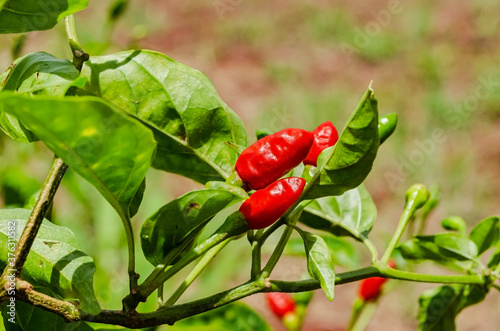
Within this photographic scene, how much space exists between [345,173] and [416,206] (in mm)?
422

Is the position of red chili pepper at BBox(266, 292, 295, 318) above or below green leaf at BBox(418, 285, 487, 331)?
below

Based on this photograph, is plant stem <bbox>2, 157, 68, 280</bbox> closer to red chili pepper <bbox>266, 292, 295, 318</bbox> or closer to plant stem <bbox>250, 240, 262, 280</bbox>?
plant stem <bbox>250, 240, 262, 280</bbox>

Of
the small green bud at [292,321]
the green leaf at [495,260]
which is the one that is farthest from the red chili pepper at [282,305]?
the green leaf at [495,260]

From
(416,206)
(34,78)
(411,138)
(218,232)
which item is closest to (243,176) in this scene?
(218,232)

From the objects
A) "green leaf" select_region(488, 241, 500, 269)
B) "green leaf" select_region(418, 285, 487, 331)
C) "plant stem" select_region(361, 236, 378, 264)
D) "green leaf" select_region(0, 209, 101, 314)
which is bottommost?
"green leaf" select_region(418, 285, 487, 331)

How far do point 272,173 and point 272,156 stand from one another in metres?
0.04

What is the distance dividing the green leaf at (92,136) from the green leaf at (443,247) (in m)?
0.67

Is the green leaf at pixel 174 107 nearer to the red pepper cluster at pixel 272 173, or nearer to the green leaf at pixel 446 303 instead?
the red pepper cluster at pixel 272 173

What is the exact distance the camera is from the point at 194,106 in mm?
898

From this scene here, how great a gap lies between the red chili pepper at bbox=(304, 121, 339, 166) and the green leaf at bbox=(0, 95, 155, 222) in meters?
0.28

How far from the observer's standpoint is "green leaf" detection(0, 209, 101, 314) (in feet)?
2.50
